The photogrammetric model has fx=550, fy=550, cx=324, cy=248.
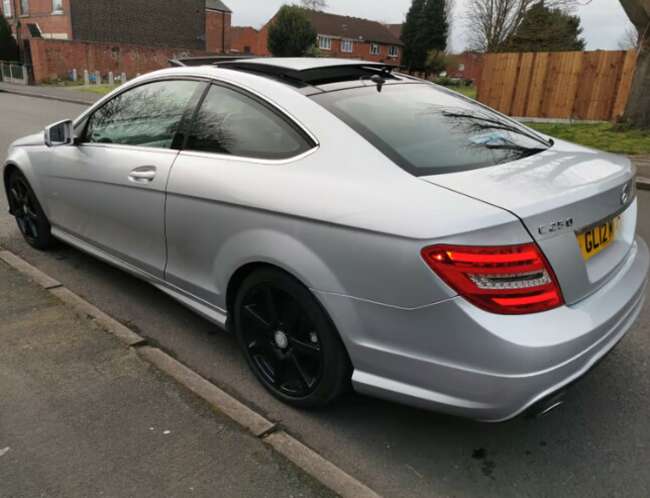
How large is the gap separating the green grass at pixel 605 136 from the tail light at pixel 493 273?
9174 mm

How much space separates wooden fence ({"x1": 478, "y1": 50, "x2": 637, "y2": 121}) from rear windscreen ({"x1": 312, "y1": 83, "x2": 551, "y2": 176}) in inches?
483

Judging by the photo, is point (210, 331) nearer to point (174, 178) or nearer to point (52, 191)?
point (174, 178)

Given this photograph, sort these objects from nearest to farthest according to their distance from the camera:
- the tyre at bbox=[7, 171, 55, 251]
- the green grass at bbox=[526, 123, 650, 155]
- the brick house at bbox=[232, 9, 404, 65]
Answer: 1. the tyre at bbox=[7, 171, 55, 251]
2. the green grass at bbox=[526, 123, 650, 155]
3. the brick house at bbox=[232, 9, 404, 65]

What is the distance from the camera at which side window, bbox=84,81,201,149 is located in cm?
318

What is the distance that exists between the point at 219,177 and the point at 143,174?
0.69 m

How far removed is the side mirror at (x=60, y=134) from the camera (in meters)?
3.86

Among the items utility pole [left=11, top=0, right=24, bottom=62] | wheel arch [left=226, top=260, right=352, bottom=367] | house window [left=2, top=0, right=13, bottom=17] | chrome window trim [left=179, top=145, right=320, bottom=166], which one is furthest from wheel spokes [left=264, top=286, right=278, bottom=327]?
house window [left=2, top=0, right=13, bottom=17]

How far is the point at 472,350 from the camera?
76.8 inches

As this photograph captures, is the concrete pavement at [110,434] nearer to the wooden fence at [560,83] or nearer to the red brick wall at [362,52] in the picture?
the wooden fence at [560,83]

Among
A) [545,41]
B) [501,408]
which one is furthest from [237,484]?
[545,41]

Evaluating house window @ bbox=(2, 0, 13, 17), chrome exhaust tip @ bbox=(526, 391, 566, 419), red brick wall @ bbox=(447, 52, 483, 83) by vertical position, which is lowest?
chrome exhaust tip @ bbox=(526, 391, 566, 419)

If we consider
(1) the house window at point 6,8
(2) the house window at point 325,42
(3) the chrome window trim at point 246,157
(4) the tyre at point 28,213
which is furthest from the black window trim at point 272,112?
(2) the house window at point 325,42

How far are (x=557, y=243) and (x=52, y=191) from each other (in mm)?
3603

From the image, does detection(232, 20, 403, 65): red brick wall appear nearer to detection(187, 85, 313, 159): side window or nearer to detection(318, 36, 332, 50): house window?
detection(318, 36, 332, 50): house window
